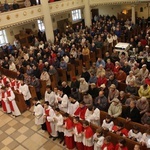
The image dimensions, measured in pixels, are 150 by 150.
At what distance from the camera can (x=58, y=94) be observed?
8156mm

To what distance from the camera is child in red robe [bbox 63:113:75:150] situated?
6.76 metres

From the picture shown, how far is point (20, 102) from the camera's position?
9.45 meters

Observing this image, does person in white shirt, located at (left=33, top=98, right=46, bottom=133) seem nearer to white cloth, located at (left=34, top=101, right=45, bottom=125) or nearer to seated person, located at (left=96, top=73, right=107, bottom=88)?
white cloth, located at (left=34, top=101, right=45, bottom=125)

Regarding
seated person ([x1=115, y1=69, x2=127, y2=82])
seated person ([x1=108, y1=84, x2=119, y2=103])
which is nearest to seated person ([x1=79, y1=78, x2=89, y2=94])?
seated person ([x1=108, y1=84, x2=119, y2=103])

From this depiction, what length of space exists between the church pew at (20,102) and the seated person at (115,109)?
400cm

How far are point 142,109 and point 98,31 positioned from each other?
990 cm

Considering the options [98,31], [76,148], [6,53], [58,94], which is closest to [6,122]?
[58,94]

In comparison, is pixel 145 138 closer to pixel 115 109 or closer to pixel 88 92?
pixel 115 109

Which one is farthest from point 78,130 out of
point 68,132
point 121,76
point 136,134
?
point 121,76

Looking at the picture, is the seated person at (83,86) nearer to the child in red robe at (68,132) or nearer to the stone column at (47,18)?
Result: the child in red robe at (68,132)

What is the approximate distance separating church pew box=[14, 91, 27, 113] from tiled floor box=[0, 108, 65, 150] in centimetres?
22

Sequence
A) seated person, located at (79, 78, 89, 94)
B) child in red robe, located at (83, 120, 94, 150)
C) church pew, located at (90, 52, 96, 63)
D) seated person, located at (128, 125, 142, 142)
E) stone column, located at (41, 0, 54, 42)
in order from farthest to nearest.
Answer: stone column, located at (41, 0, 54, 42) → church pew, located at (90, 52, 96, 63) → seated person, located at (79, 78, 89, 94) → child in red robe, located at (83, 120, 94, 150) → seated person, located at (128, 125, 142, 142)

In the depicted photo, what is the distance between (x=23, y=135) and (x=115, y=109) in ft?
11.5

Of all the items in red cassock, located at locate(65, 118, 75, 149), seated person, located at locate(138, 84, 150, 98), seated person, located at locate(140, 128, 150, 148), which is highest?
seated person, located at locate(138, 84, 150, 98)
